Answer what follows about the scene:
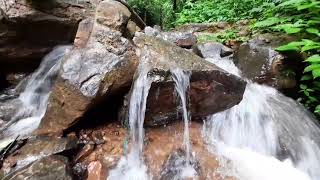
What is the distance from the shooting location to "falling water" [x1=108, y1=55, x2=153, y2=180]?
11.3ft

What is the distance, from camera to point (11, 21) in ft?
15.5

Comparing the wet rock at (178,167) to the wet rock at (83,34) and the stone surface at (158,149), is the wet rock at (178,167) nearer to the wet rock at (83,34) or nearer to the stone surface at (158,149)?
the stone surface at (158,149)

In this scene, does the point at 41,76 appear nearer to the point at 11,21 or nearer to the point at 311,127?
the point at 11,21

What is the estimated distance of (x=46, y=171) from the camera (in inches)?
125

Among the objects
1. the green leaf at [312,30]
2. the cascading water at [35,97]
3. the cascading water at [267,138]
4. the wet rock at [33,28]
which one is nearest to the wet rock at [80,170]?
the cascading water at [35,97]

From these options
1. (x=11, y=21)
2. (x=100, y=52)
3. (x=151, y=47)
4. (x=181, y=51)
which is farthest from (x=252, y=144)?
(x=11, y=21)

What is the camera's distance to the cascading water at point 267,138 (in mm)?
3807

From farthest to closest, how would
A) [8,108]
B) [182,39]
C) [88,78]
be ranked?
[182,39] → [8,108] → [88,78]

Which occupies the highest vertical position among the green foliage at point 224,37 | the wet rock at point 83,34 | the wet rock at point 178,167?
the wet rock at point 83,34

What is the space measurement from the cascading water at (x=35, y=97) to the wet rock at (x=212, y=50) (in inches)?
96.5

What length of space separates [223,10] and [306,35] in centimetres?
426

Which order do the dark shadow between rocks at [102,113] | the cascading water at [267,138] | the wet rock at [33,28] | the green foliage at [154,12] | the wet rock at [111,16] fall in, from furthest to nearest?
the green foliage at [154,12] < the wet rock at [33,28] < the wet rock at [111,16] < the dark shadow between rocks at [102,113] < the cascading water at [267,138]

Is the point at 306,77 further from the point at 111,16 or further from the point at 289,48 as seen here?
the point at 111,16

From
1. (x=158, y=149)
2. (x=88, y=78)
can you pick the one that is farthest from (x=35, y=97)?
(x=158, y=149)
